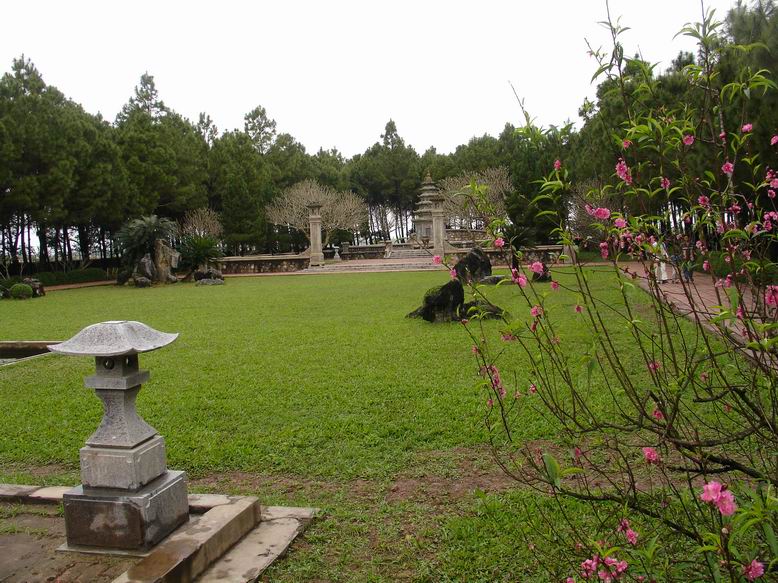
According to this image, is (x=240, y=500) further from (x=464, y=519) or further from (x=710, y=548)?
(x=710, y=548)

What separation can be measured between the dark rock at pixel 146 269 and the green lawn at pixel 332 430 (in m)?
15.4

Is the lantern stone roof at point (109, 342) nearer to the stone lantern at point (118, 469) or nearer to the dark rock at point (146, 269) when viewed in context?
the stone lantern at point (118, 469)

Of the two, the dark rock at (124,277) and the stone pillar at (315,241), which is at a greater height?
the stone pillar at (315,241)

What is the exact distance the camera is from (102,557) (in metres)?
3.53

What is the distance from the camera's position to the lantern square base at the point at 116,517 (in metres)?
3.51

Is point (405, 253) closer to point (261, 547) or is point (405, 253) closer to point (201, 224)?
point (201, 224)

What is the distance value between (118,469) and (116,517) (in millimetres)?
259

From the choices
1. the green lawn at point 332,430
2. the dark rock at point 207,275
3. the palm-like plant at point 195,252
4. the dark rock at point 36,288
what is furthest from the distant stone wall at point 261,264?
the green lawn at point 332,430

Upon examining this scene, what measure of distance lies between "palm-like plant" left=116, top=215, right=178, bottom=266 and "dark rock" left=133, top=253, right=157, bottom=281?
522 millimetres

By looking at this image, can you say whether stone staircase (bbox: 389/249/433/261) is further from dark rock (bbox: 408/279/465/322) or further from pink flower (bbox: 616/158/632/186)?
pink flower (bbox: 616/158/632/186)

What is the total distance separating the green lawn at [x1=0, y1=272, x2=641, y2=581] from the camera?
3637mm

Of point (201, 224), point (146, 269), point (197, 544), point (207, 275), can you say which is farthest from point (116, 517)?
point (201, 224)

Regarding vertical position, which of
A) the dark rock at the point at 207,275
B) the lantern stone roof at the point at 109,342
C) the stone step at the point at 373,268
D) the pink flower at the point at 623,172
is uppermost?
the pink flower at the point at 623,172

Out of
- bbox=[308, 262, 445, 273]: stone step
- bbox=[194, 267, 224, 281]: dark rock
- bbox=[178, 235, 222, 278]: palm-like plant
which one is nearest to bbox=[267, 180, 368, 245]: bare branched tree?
bbox=[308, 262, 445, 273]: stone step
